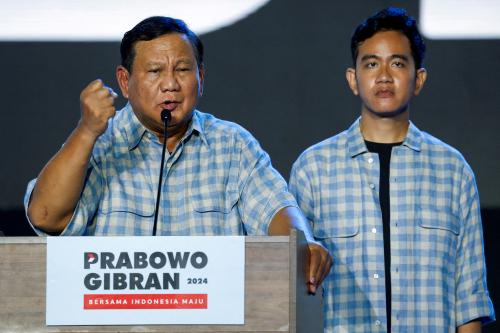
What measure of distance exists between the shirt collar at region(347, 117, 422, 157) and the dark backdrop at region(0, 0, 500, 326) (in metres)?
0.64

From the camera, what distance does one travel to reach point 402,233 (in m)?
2.88

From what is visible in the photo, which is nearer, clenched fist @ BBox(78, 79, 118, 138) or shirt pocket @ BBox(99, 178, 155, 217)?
clenched fist @ BBox(78, 79, 118, 138)

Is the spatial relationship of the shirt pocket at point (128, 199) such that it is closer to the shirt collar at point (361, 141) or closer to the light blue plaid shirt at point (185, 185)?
the light blue plaid shirt at point (185, 185)

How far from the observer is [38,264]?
182cm

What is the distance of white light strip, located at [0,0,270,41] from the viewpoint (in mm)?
3682

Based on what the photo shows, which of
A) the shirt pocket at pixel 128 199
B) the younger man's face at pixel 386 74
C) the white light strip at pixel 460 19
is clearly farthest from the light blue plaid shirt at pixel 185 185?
the white light strip at pixel 460 19

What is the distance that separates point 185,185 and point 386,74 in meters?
0.81

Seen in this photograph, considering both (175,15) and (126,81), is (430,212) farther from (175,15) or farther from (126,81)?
(175,15)

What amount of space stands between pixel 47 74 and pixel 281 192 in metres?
1.70

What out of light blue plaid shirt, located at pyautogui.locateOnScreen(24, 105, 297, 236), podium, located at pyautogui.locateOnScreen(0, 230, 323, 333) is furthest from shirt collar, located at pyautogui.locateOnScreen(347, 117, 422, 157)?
podium, located at pyautogui.locateOnScreen(0, 230, 323, 333)

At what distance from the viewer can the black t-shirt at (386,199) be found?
9.34ft

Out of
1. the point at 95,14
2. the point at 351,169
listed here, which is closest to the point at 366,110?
the point at 351,169

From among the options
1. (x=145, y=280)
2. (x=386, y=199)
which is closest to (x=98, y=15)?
(x=386, y=199)

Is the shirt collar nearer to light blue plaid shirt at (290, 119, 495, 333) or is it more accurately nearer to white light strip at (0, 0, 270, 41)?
light blue plaid shirt at (290, 119, 495, 333)
